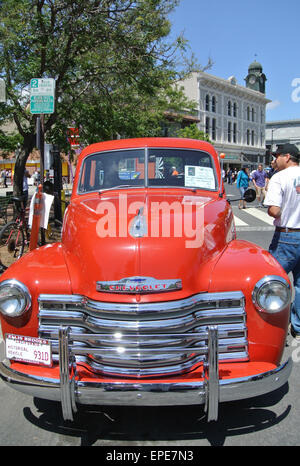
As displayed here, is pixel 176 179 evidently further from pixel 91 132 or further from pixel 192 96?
pixel 192 96

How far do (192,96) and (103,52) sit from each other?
5745 cm

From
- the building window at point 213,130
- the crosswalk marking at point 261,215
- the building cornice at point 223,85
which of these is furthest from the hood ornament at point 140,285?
the building window at point 213,130

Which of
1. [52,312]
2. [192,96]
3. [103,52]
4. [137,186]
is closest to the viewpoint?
[52,312]

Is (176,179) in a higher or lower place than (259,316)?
higher

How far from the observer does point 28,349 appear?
271cm

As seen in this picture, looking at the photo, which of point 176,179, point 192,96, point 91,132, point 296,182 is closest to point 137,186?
point 176,179

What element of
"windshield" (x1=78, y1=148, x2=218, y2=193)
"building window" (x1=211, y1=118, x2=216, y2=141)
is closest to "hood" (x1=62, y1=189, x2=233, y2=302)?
"windshield" (x1=78, y1=148, x2=218, y2=193)

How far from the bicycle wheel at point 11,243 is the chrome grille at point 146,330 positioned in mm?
4591

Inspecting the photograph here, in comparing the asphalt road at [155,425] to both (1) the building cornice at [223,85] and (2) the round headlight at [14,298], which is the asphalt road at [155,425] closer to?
(2) the round headlight at [14,298]

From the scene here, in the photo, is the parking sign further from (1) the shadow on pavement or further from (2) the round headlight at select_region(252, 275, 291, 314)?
(2) the round headlight at select_region(252, 275, 291, 314)

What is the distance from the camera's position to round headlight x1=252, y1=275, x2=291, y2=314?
271 cm

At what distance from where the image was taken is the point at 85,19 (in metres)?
9.03

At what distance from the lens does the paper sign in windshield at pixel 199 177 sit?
423 cm

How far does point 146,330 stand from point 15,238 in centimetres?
547
